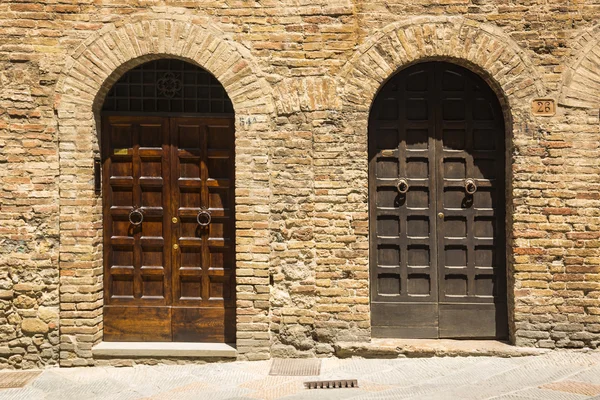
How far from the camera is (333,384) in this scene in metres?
5.88

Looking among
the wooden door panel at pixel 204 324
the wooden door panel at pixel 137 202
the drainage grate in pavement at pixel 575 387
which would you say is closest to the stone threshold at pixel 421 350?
the drainage grate in pavement at pixel 575 387

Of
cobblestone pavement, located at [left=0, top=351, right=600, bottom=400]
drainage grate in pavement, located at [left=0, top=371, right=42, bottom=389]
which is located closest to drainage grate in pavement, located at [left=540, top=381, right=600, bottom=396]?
cobblestone pavement, located at [left=0, top=351, right=600, bottom=400]

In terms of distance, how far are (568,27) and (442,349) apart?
336cm

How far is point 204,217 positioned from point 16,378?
2333 millimetres

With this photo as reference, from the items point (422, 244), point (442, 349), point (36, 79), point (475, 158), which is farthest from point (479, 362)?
point (36, 79)

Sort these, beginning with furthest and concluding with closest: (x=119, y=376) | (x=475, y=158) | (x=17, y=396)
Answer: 1. (x=475, y=158)
2. (x=119, y=376)
3. (x=17, y=396)

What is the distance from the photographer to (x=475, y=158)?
22.3ft

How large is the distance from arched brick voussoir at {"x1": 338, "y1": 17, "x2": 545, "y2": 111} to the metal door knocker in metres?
1.77

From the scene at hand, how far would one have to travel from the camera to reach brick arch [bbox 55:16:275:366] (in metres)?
6.49

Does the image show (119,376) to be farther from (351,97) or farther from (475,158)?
(475,158)

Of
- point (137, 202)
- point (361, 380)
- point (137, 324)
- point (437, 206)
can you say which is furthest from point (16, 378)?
point (437, 206)

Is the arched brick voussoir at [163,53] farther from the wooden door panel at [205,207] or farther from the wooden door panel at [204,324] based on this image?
the wooden door panel at [204,324]

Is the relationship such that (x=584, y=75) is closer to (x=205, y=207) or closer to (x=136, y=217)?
(x=205, y=207)

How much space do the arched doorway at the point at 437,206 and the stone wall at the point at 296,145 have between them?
0.98 feet
